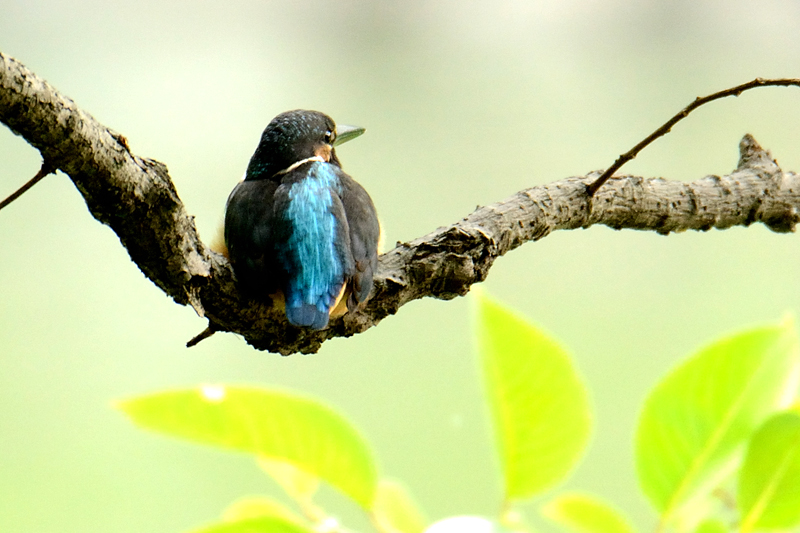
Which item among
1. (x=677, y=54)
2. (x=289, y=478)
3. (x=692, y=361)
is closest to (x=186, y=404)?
(x=289, y=478)

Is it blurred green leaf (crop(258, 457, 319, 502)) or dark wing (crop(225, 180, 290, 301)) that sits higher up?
dark wing (crop(225, 180, 290, 301))

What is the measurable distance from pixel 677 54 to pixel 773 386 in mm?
3003

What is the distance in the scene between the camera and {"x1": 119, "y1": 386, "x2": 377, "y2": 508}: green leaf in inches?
13.9

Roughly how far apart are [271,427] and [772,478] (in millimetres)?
246

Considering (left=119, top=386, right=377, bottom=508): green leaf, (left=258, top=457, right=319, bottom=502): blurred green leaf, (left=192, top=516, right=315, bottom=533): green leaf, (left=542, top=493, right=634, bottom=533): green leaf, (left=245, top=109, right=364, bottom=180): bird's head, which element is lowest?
(left=542, top=493, right=634, bottom=533): green leaf

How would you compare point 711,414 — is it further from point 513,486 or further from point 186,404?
point 186,404

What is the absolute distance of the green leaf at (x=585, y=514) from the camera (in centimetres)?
41

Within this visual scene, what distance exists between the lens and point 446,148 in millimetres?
2920

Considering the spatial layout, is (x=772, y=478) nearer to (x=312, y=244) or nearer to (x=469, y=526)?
(x=469, y=526)

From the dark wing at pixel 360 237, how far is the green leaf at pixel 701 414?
49 centimetres

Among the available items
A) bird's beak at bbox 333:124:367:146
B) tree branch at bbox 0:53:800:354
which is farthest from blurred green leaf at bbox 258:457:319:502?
bird's beak at bbox 333:124:367:146

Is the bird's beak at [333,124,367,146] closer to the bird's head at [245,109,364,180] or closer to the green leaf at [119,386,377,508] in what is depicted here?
the bird's head at [245,109,364,180]

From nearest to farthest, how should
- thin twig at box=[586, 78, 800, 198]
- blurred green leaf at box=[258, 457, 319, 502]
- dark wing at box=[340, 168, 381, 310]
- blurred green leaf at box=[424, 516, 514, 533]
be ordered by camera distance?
blurred green leaf at box=[424, 516, 514, 533], blurred green leaf at box=[258, 457, 319, 502], thin twig at box=[586, 78, 800, 198], dark wing at box=[340, 168, 381, 310]

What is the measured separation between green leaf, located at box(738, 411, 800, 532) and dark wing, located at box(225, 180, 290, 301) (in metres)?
0.54
